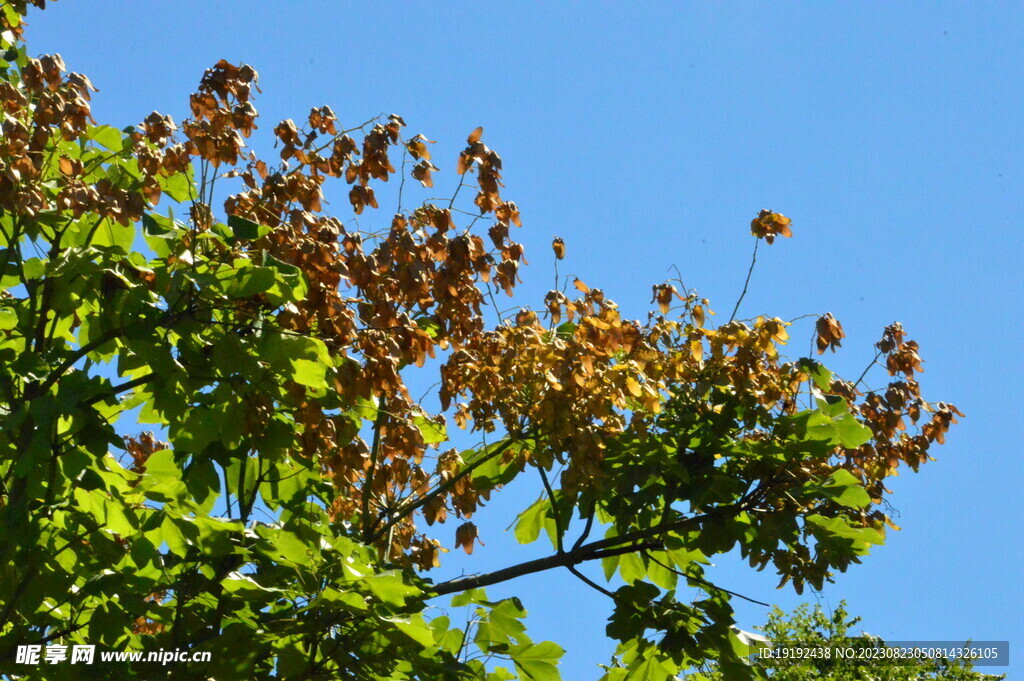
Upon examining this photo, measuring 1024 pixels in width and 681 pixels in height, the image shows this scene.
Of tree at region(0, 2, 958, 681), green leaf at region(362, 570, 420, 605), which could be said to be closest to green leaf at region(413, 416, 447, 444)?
tree at region(0, 2, 958, 681)

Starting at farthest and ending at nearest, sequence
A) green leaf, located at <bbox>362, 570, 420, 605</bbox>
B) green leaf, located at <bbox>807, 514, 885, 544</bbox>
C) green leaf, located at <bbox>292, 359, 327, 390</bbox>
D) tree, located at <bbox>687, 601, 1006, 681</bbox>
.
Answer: tree, located at <bbox>687, 601, 1006, 681</bbox> < green leaf, located at <bbox>807, 514, 885, 544</bbox> < green leaf, located at <bbox>292, 359, 327, 390</bbox> < green leaf, located at <bbox>362, 570, 420, 605</bbox>

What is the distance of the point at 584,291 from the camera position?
578 cm

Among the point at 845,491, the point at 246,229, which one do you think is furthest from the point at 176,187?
the point at 845,491

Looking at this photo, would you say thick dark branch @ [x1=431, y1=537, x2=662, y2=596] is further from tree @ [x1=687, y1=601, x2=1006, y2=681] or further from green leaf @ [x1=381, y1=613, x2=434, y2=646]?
tree @ [x1=687, y1=601, x2=1006, y2=681]

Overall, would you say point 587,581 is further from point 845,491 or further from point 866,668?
point 866,668

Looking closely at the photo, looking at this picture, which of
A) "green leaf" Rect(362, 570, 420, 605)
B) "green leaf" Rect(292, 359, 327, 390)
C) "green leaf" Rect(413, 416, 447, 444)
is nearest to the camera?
"green leaf" Rect(362, 570, 420, 605)

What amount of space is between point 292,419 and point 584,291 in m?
1.69

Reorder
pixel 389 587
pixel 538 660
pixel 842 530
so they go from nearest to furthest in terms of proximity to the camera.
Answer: pixel 389 587
pixel 842 530
pixel 538 660

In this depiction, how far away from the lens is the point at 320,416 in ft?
16.3

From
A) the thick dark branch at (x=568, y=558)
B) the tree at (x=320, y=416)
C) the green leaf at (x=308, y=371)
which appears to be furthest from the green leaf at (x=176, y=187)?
the thick dark branch at (x=568, y=558)

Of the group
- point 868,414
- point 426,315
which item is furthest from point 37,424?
point 868,414

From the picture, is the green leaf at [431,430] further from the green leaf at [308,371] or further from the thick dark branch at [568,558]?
the green leaf at [308,371]

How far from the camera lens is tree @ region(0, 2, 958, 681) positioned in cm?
470

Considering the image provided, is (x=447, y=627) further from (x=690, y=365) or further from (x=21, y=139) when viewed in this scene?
(x=21, y=139)
